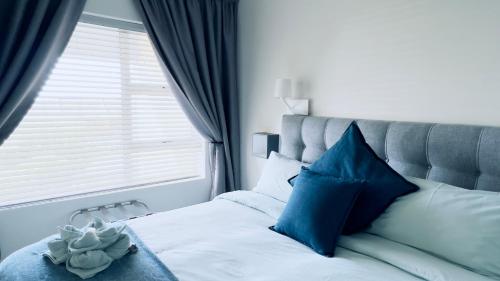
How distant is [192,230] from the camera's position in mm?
1727

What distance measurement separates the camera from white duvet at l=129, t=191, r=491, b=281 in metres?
1.27

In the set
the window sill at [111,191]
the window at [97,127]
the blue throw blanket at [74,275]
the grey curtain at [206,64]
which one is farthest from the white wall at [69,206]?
the blue throw blanket at [74,275]

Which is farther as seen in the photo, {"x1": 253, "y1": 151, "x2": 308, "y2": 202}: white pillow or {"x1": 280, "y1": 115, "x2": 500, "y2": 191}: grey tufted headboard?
{"x1": 253, "y1": 151, "x2": 308, "y2": 202}: white pillow

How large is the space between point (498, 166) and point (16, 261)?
7.28ft

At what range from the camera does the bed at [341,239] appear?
129cm

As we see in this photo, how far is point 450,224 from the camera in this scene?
135 centimetres

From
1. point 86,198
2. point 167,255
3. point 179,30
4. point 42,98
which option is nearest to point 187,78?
point 179,30

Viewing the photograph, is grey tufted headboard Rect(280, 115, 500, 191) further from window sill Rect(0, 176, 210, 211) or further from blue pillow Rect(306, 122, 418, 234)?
window sill Rect(0, 176, 210, 211)

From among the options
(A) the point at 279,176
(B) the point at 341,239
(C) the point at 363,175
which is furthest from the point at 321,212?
(A) the point at 279,176

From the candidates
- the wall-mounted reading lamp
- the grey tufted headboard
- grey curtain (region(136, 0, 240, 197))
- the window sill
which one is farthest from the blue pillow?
the window sill

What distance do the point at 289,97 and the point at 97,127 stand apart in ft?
5.44

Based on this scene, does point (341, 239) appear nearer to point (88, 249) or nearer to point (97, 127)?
point (88, 249)

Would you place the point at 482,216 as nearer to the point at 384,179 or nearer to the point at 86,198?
the point at 384,179

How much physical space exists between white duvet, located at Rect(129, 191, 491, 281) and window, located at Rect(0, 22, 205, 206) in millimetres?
1108
